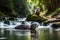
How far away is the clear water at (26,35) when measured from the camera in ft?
18.5

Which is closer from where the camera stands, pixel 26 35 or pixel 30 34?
pixel 26 35

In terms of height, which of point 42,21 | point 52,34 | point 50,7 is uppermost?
point 50,7

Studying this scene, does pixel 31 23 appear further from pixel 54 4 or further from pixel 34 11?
pixel 54 4

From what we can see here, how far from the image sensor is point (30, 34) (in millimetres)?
6160

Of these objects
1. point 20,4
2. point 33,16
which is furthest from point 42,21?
point 20,4

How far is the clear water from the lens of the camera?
5633 mm

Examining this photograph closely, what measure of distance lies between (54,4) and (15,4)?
1.40 meters

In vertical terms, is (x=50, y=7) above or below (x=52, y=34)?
above

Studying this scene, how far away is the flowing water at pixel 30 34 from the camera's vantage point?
223 inches

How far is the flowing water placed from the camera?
18.6 ft

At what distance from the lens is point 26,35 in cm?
603

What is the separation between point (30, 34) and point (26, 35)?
0.18 metres

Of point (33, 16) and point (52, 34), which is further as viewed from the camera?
point (33, 16)

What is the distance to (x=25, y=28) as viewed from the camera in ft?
22.1
